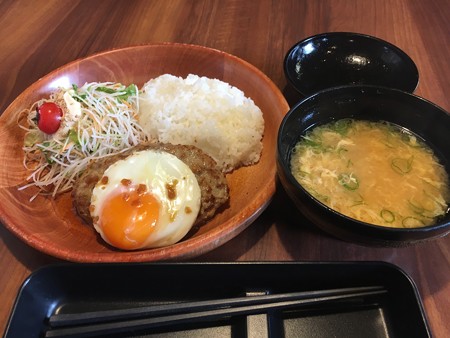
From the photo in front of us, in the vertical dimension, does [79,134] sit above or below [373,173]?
above

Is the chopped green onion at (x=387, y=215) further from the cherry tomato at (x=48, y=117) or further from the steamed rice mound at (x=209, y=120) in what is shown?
the cherry tomato at (x=48, y=117)

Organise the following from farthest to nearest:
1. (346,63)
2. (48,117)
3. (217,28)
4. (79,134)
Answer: (217,28) < (346,63) < (79,134) < (48,117)

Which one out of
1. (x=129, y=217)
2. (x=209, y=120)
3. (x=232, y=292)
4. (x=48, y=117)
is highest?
(x=48, y=117)

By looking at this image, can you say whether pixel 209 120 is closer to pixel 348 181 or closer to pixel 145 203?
pixel 145 203

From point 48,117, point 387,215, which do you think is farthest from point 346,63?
point 48,117

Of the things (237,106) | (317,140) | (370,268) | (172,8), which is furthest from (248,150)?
(172,8)

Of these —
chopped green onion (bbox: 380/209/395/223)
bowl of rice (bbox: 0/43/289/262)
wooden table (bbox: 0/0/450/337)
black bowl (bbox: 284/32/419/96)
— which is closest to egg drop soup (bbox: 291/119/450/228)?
chopped green onion (bbox: 380/209/395/223)

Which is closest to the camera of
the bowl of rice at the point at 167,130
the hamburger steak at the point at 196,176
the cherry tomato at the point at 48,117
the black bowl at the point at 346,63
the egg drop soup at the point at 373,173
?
the egg drop soup at the point at 373,173

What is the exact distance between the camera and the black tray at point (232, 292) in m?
1.27

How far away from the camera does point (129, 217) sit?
4.84 feet

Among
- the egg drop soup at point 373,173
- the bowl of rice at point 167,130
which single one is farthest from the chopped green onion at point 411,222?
the bowl of rice at point 167,130

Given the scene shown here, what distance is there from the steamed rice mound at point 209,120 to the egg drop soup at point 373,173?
0.42 metres

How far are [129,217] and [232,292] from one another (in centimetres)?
50

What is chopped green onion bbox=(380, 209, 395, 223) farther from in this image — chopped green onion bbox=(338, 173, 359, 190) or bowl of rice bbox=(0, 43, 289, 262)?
bowl of rice bbox=(0, 43, 289, 262)
